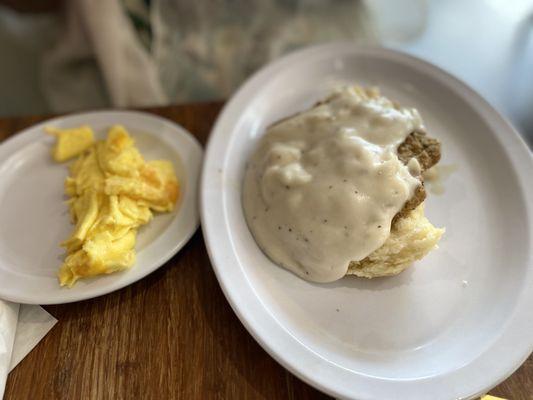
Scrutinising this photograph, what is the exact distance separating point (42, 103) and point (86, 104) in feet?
1.27

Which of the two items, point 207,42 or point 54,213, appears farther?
point 207,42

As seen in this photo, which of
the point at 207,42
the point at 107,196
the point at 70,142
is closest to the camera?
the point at 107,196

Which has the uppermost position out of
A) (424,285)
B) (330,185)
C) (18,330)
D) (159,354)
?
(330,185)

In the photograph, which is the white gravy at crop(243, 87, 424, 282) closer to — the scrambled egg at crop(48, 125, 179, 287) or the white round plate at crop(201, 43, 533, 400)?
the white round plate at crop(201, 43, 533, 400)

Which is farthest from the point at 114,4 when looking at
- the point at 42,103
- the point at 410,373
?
the point at 410,373

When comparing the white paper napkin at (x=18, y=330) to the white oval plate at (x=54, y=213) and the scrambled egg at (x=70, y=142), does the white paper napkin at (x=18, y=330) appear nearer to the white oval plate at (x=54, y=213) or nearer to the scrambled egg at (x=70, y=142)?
the white oval plate at (x=54, y=213)

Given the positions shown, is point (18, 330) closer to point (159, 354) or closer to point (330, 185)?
point (159, 354)

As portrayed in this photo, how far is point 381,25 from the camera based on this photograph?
9.37ft

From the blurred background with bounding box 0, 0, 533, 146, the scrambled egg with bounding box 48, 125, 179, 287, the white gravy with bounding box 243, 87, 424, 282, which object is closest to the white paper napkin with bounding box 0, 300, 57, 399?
the scrambled egg with bounding box 48, 125, 179, 287

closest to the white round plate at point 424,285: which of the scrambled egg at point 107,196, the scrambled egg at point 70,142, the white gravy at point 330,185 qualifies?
the white gravy at point 330,185

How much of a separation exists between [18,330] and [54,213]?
1.25 feet

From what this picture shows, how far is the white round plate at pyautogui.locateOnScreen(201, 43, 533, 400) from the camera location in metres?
1.09

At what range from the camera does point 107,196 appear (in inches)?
54.8

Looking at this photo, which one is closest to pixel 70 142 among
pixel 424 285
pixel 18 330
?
pixel 18 330
